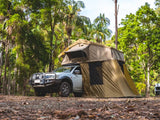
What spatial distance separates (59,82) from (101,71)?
2858 millimetres

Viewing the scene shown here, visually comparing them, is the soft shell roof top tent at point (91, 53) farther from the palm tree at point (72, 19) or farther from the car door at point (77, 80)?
the palm tree at point (72, 19)

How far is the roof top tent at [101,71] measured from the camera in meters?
12.6

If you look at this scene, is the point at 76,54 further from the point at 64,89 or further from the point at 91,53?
the point at 64,89

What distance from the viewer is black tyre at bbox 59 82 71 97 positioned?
11.2m

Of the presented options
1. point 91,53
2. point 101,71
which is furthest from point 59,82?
point 91,53

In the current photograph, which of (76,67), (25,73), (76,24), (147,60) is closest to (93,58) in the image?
(76,67)

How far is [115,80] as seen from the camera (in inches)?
498

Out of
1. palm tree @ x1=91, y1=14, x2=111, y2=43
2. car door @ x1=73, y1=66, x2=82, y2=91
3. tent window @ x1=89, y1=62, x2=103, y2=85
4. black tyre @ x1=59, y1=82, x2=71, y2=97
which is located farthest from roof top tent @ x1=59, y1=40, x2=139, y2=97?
palm tree @ x1=91, y1=14, x2=111, y2=43

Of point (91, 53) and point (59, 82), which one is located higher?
point (91, 53)

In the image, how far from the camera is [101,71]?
1291cm

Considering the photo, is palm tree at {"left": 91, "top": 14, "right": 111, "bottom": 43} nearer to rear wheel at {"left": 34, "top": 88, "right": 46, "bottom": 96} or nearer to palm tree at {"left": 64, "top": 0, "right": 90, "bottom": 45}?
palm tree at {"left": 64, "top": 0, "right": 90, "bottom": 45}

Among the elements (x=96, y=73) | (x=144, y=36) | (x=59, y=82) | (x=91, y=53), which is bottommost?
(x=59, y=82)

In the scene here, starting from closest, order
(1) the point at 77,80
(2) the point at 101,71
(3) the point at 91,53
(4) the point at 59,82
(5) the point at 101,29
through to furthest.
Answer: (4) the point at 59,82, (1) the point at 77,80, (2) the point at 101,71, (3) the point at 91,53, (5) the point at 101,29

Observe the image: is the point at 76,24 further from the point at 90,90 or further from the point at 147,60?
the point at 90,90
